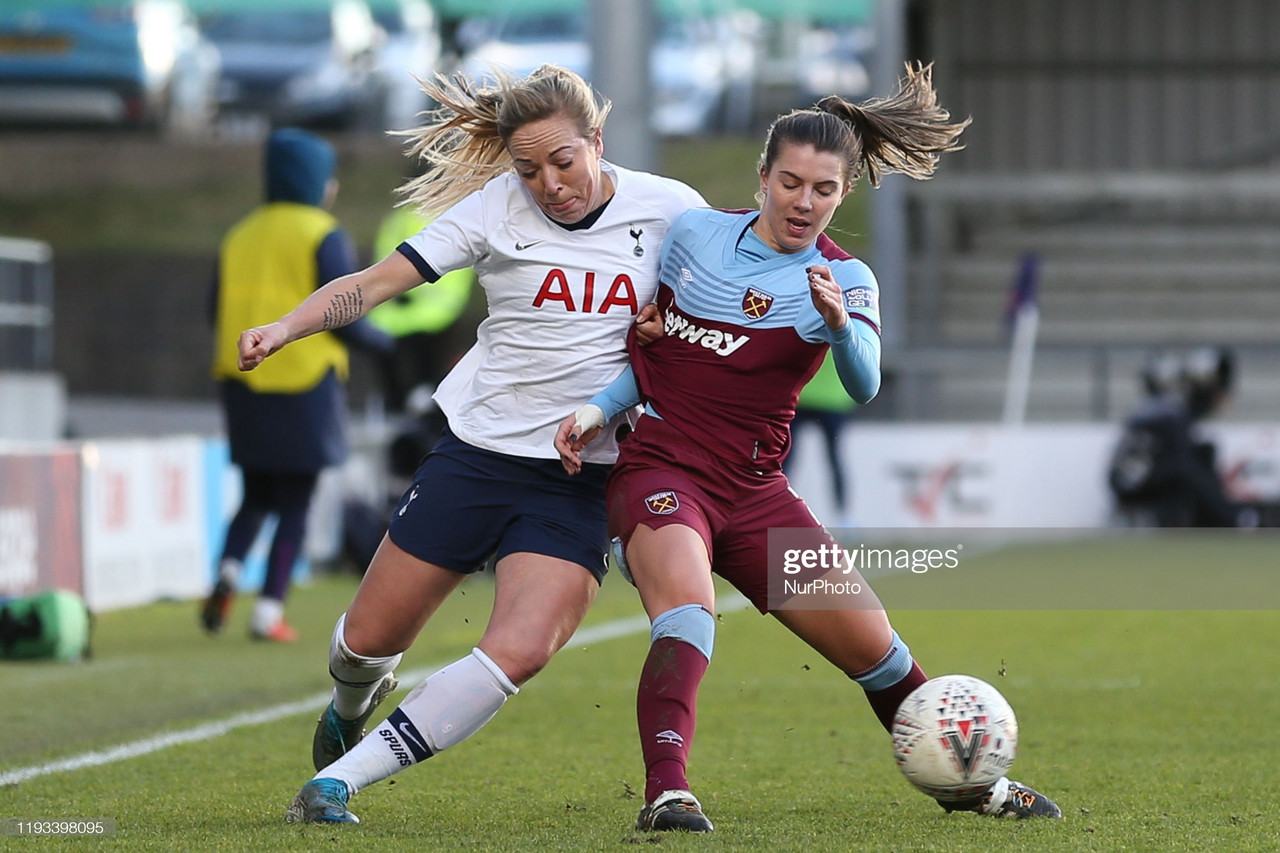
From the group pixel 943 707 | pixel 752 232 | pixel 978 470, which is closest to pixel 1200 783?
pixel 943 707

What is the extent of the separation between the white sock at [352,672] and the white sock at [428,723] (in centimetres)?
32

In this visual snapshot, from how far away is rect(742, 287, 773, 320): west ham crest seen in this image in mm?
4512

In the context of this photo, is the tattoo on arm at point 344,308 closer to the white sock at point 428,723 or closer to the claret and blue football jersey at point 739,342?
the claret and blue football jersey at point 739,342

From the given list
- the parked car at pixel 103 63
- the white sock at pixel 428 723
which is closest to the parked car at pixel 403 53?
the parked car at pixel 103 63

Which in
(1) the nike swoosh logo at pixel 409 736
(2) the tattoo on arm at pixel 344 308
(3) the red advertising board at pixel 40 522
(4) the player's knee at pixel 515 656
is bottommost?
(3) the red advertising board at pixel 40 522

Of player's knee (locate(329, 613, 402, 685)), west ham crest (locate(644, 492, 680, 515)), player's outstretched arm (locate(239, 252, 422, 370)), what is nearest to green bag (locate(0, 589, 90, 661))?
player's knee (locate(329, 613, 402, 685))

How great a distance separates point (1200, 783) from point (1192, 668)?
2.68 m

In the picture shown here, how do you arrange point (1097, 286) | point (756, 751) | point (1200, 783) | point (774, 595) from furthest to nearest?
point (1097, 286), point (756, 751), point (1200, 783), point (774, 595)

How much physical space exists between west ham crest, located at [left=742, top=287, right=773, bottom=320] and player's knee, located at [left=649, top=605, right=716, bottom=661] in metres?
0.67

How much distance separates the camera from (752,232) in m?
4.64

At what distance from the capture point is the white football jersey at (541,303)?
15.2 feet

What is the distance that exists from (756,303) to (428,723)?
46.3 inches

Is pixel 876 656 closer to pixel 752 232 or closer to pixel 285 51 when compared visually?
pixel 752 232

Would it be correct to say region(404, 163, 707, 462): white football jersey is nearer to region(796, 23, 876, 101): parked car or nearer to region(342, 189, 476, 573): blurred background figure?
region(342, 189, 476, 573): blurred background figure
